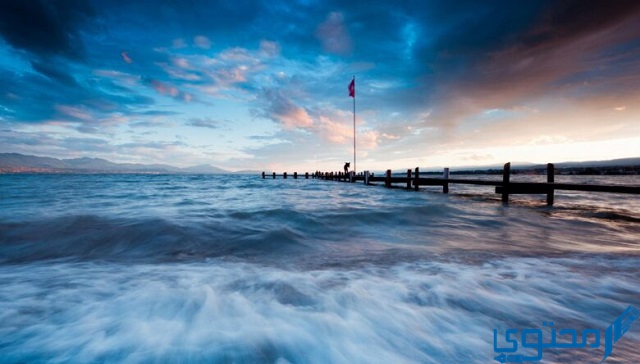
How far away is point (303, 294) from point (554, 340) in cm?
208

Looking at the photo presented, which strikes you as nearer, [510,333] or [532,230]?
[510,333]

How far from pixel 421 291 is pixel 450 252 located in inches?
73.2

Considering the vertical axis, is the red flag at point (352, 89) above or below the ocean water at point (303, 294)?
above

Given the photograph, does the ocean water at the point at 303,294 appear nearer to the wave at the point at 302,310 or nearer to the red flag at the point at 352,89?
the wave at the point at 302,310

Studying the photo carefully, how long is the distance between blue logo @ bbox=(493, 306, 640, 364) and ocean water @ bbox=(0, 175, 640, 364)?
5 cm

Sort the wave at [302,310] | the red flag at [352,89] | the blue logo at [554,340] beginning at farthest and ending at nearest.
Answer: the red flag at [352,89] < the wave at [302,310] < the blue logo at [554,340]

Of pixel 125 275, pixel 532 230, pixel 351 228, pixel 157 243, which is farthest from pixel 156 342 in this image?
pixel 532 230

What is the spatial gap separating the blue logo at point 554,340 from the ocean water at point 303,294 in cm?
5

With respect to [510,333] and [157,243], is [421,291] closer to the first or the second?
[510,333]

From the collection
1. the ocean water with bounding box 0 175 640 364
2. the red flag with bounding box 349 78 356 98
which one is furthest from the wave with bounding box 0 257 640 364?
the red flag with bounding box 349 78 356 98

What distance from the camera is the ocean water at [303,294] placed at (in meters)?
2.04

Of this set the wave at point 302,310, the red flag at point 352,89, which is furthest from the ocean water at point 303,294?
the red flag at point 352,89

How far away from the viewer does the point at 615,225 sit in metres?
7.00

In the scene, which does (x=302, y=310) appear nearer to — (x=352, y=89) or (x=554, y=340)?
(x=554, y=340)
